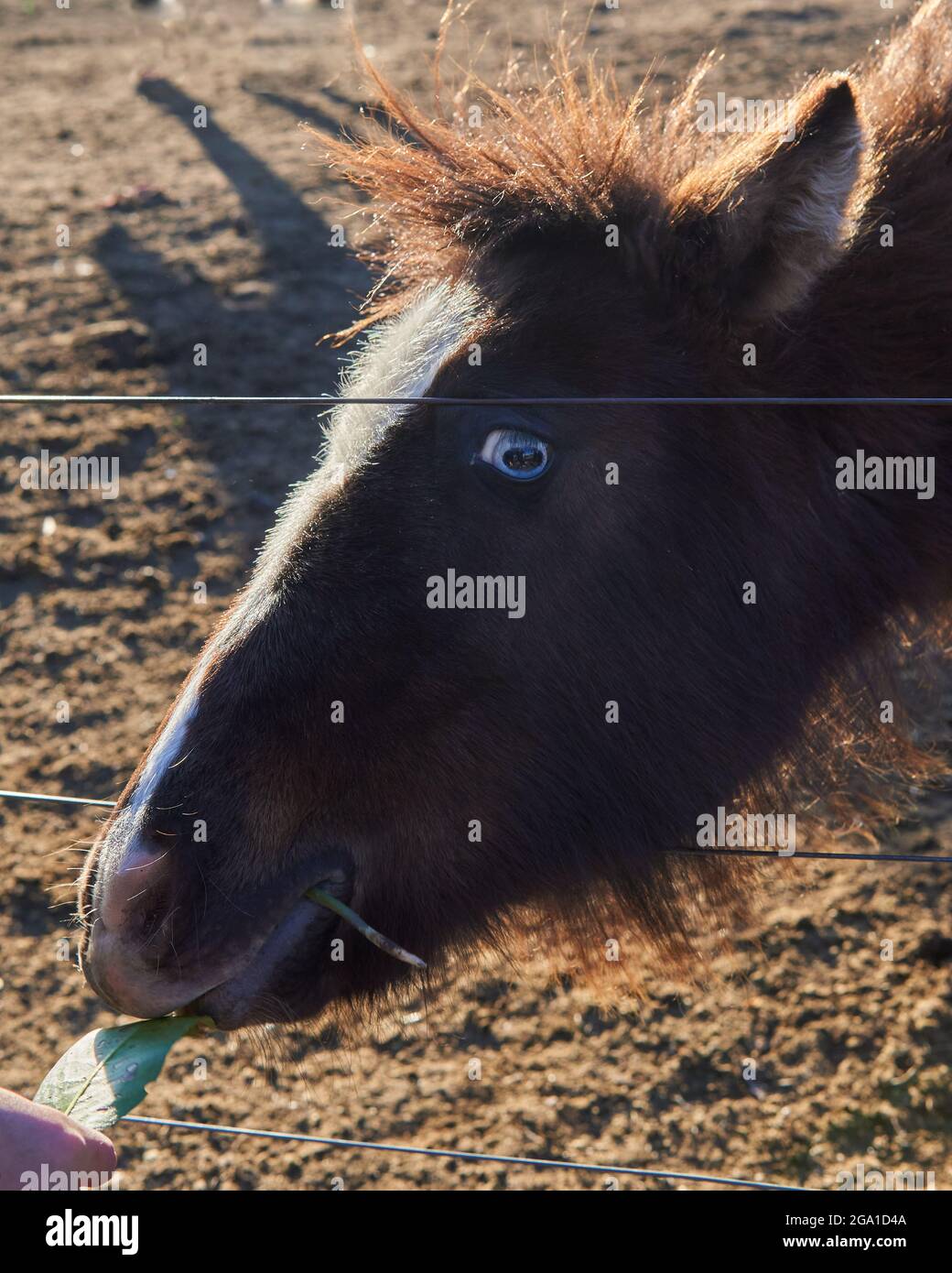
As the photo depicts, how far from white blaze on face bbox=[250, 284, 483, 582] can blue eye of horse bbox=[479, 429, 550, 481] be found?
0.24 meters

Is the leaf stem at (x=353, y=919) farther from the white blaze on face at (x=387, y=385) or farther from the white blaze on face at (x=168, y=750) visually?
the white blaze on face at (x=387, y=385)

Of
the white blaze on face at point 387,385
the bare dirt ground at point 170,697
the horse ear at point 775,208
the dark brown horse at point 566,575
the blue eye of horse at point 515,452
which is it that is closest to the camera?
the horse ear at point 775,208

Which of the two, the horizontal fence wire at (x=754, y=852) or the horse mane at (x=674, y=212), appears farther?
the horse mane at (x=674, y=212)

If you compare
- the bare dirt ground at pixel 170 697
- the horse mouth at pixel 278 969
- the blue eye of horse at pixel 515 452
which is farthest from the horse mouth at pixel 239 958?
the blue eye of horse at pixel 515 452

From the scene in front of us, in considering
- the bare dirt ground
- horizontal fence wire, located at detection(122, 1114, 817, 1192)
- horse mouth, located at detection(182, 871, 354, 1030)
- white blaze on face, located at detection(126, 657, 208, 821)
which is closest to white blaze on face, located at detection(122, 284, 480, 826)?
white blaze on face, located at detection(126, 657, 208, 821)

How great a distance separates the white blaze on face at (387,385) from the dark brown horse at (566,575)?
12 mm

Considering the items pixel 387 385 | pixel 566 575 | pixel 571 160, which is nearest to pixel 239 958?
pixel 566 575

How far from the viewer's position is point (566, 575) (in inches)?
110

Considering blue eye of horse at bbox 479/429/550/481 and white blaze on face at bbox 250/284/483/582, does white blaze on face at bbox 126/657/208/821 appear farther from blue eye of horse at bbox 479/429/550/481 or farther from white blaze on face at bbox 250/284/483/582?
blue eye of horse at bbox 479/429/550/481

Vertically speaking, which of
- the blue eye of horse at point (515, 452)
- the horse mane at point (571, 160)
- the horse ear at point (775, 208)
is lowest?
the blue eye of horse at point (515, 452)

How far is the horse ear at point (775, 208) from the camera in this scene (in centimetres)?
249

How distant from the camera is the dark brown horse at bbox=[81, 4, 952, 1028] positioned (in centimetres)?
261

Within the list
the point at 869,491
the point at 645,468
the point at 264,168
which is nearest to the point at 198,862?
the point at 645,468
